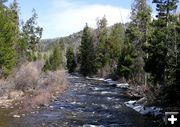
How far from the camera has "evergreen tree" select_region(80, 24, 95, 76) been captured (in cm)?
10846

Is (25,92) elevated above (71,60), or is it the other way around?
(71,60)

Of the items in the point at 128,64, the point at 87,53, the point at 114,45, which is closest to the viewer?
the point at 128,64

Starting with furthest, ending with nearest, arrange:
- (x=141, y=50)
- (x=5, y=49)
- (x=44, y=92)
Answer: (x=141, y=50), (x=5, y=49), (x=44, y=92)

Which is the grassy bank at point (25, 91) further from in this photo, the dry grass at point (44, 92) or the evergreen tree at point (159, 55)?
the evergreen tree at point (159, 55)

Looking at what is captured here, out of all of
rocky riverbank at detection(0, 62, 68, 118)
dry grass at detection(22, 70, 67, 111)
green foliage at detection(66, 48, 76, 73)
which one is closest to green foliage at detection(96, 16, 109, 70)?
green foliage at detection(66, 48, 76, 73)

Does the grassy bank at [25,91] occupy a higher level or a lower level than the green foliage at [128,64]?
lower

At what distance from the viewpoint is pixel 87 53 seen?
11106cm

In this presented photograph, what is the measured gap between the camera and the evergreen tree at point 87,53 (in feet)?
356

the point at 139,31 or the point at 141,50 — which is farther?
the point at 139,31

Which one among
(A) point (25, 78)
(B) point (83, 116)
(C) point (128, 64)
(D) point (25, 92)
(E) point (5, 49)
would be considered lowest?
(B) point (83, 116)

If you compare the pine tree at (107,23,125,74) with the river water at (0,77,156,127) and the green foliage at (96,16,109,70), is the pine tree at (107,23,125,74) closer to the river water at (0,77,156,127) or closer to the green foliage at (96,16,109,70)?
the green foliage at (96,16,109,70)

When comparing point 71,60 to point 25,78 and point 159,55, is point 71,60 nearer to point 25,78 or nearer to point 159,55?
point 25,78

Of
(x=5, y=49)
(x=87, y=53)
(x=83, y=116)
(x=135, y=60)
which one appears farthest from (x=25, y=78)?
(x=87, y=53)

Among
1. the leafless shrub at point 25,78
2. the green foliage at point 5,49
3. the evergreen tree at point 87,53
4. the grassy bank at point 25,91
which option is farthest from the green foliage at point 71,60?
the green foliage at point 5,49
